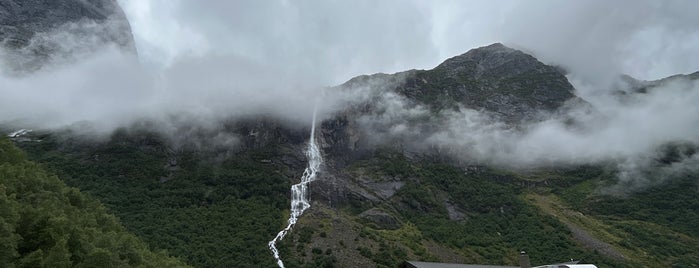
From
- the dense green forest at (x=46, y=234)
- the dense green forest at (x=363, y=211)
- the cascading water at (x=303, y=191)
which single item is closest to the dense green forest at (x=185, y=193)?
the dense green forest at (x=363, y=211)

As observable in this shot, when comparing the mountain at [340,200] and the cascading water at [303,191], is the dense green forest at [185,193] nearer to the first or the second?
the mountain at [340,200]

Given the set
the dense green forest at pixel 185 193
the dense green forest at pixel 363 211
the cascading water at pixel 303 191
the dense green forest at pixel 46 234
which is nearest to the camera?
the dense green forest at pixel 46 234

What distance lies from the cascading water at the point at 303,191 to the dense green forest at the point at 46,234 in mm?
45955

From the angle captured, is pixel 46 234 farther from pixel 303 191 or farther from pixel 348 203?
pixel 303 191

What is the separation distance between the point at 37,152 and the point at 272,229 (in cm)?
6945

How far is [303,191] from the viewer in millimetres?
146375

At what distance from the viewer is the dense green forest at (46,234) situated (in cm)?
3866

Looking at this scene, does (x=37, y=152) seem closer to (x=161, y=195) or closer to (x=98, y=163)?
(x=98, y=163)

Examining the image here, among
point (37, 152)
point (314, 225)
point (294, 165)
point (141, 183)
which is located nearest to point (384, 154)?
point (294, 165)

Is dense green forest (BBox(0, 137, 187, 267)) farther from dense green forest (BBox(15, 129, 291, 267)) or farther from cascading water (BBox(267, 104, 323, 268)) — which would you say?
cascading water (BBox(267, 104, 323, 268))

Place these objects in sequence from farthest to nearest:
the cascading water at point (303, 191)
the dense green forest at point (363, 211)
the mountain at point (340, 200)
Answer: the cascading water at point (303, 191) < the dense green forest at point (363, 211) < the mountain at point (340, 200)

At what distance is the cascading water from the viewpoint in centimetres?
11147

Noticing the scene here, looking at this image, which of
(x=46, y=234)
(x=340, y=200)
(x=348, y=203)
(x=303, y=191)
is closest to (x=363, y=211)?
(x=348, y=203)

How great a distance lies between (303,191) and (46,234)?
103966 millimetres
